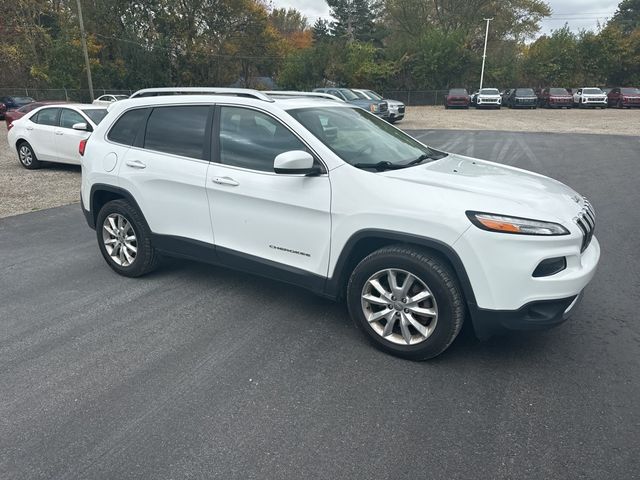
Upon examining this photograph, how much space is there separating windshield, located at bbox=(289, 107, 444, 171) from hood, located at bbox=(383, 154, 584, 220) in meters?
0.26

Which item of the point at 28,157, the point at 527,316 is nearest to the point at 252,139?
the point at 527,316

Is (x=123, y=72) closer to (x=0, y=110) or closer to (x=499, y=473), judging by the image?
(x=0, y=110)

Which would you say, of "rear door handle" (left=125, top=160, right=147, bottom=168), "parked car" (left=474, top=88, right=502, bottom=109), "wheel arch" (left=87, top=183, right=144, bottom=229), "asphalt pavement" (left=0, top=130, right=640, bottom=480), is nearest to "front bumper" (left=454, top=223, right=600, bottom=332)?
"asphalt pavement" (left=0, top=130, right=640, bottom=480)

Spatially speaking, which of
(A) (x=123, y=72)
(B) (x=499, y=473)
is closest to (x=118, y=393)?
(B) (x=499, y=473)

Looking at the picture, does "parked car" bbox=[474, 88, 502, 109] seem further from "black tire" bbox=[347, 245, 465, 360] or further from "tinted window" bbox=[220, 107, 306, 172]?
"black tire" bbox=[347, 245, 465, 360]

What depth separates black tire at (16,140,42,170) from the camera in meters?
11.5

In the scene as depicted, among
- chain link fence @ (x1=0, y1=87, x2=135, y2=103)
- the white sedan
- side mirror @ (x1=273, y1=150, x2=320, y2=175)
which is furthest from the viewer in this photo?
chain link fence @ (x1=0, y1=87, x2=135, y2=103)

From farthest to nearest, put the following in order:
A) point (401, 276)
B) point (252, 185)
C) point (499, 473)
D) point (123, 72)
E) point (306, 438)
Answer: point (123, 72)
point (252, 185)
point (401, 276)
point (306, 438)
point (499, 473)

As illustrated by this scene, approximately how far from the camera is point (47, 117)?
441 inches

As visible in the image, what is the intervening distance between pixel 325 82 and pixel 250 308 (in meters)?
46.0

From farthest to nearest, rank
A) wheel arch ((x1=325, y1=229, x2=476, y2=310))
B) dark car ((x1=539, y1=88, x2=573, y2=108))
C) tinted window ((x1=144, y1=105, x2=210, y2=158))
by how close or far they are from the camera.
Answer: dark car ((x1=539, y1=88, x2=573, y2=108)) < tinted window ((x1=144, y1=105, x2=210, y2=158)) < wheel arch ((x1=325, y1=229, x2=476, y2=310))

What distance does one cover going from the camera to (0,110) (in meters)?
31.3

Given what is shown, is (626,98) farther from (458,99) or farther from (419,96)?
(419,96)

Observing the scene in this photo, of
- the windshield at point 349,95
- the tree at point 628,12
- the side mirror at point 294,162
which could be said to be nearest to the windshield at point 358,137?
the side mirror at point 294,162
